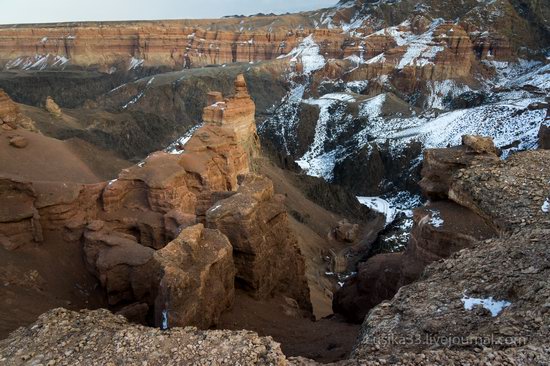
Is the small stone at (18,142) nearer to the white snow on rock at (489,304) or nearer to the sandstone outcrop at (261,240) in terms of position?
the sandstone outcrop at (261,240)

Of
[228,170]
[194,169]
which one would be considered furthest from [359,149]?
[194,169]

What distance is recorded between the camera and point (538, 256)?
29.3 feet

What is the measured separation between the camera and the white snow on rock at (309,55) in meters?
120

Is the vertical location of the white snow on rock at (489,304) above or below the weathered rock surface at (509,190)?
below

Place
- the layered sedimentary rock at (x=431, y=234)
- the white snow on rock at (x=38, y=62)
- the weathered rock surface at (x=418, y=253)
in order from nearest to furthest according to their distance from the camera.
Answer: the weathered rock surface at (x=418, y=253), the layered sedimentary rock at (x=431, y=234), the white snow on rock at (x=38, y=62)

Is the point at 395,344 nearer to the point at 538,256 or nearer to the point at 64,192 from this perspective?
the point at 538,256

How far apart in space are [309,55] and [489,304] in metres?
121

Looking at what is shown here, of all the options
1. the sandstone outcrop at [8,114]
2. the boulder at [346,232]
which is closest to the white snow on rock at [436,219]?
the sandstone outcrop at [8,114]

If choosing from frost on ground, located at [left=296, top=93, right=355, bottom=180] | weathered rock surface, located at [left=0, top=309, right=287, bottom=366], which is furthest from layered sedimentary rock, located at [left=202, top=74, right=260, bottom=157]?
weathered rock surface, located at [left=0, top=309, right=287, bottom=366]

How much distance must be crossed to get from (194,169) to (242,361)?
1936cm

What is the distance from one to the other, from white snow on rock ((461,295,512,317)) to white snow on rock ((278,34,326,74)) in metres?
112

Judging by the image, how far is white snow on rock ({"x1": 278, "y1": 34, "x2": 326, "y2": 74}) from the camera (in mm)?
119812

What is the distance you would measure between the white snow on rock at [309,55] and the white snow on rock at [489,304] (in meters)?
112

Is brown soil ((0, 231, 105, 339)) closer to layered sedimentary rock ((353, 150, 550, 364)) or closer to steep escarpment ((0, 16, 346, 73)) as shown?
layered sedimentary rock ((353, 150, 550, 364))
